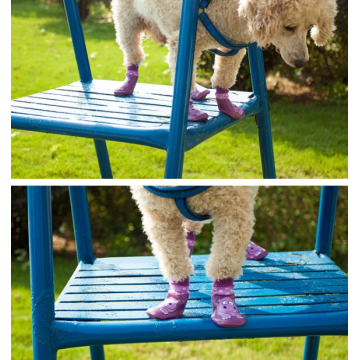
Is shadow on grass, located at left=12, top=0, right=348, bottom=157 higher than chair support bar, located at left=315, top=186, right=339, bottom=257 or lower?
higher

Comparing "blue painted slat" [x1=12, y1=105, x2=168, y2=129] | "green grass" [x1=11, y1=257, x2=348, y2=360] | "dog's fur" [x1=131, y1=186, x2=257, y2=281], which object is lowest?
"green grass" [x1=11, y1=257, x2=348, y2=360]

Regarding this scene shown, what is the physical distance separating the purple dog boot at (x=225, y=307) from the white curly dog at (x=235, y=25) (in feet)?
1.82

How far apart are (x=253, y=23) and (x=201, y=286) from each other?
0.80 metres

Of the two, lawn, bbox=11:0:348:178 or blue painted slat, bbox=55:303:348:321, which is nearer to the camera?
blue painted slat, bbox=55:303:348:321

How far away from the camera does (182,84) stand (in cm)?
140

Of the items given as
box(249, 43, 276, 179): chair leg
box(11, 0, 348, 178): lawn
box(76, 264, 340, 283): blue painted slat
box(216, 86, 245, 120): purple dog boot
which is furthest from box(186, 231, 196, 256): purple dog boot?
box(11, 0, 348, 178): lawn

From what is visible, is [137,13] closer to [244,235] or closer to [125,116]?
[125,116]

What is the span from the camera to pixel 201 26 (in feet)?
4.92

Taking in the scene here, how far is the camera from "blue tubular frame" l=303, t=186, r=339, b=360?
1873mm

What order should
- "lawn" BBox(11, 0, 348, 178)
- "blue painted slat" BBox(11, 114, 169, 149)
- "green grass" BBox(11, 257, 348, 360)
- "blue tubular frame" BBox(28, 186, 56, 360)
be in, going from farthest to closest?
1. "lawn" BBox(11, 0, 348, 178)
2. "green grass" BBox(11, 257, 348, 360)
3. "blue painted slat" BBox(11, 114, 169, 149)
4. "blue tubular frame" BBox(28, 186, 56, 360)

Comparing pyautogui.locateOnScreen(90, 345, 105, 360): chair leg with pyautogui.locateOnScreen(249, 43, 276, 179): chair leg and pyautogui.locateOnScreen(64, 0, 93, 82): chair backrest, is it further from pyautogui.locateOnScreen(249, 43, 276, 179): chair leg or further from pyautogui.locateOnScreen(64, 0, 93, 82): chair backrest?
pyautogui.locateOnScreen(64, 0, 93, 82): chair backrest

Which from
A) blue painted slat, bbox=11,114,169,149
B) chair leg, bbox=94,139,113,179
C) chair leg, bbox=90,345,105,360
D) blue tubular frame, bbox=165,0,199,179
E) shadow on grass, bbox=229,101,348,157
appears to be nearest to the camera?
blue tubular frame, bbox=165,0,199,179
